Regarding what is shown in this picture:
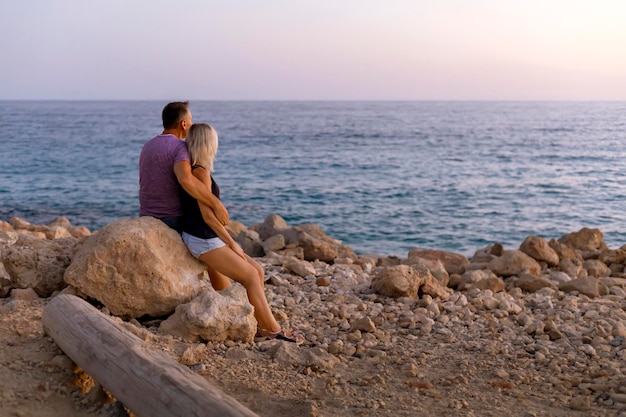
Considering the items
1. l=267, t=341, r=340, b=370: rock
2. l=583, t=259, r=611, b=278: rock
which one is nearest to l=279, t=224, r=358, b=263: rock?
l=583, t=259, r=611, b=278: rock

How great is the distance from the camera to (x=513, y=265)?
10469mm

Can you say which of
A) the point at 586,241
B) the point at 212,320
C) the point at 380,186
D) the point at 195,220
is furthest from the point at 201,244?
the point at 380,186

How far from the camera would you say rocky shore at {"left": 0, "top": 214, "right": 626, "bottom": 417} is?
5090 millimetres

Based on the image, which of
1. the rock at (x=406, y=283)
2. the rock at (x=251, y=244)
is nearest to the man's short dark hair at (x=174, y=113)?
the rock at (x=406, y=283)

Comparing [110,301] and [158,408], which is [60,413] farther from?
[110,301]

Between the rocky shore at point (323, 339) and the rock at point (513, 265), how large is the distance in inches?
66.2

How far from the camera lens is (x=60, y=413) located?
4656mm

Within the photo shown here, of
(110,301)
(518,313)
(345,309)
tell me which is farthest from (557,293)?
(110,301)

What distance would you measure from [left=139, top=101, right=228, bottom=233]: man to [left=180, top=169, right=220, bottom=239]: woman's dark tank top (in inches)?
5.9

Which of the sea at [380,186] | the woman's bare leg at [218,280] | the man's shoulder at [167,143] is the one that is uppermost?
the man's shoulder at [167,143]

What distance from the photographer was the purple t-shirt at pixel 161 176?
624 centimetres

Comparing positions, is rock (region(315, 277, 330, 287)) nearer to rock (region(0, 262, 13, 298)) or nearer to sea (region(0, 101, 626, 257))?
rock (region(0, 262, 13, 298))

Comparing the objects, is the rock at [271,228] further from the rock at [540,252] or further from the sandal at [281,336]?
the sandal at [281,336]

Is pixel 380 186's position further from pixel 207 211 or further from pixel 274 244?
pixel 207 211
